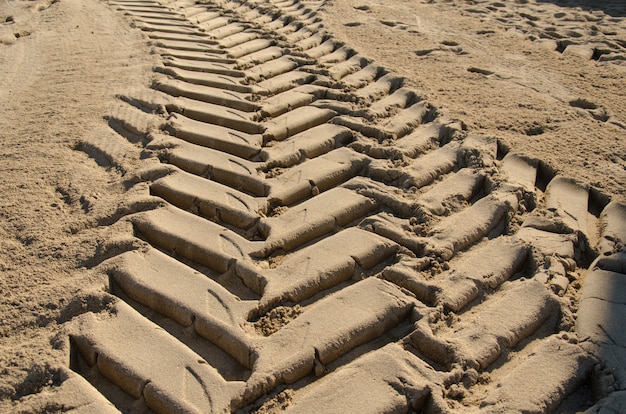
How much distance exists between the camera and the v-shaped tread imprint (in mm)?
1780

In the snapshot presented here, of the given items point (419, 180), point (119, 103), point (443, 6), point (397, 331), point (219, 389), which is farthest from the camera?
point (443, 6)

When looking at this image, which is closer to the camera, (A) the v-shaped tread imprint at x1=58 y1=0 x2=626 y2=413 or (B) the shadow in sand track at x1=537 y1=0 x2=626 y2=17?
(A) the v-shaped tread imprint at x1=58 y1=0 x2=626 y2=413

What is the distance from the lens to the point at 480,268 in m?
2.20

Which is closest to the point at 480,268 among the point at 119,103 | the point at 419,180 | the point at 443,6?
the point at 419,180

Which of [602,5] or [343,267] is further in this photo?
[602,5]

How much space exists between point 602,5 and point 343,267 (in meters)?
4.36

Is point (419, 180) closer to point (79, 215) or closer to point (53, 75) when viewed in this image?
point (79, 215)

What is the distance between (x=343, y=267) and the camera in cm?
A: 221

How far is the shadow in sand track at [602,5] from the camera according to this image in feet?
16.6

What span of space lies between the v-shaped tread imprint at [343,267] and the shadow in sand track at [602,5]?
8.60 feet

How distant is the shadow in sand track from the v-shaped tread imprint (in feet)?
8.60

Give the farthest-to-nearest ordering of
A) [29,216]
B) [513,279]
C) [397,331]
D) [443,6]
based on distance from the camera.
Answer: [443,6] → [29,216] → [513,279] → [397,331]

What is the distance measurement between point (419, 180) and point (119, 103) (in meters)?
1.79

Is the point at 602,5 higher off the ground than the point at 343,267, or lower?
higher
